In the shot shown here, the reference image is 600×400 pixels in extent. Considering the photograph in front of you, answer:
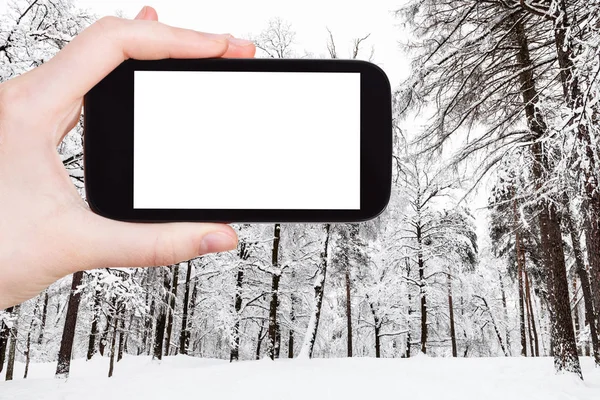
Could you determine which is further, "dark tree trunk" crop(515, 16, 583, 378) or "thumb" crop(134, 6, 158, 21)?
"dark tree trunk" crop(515, 16, 583, 378)

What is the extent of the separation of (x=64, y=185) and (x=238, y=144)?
2.02 feet

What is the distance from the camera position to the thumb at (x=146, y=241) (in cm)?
150

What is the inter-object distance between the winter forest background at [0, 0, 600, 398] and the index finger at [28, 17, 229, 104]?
12.9 ft

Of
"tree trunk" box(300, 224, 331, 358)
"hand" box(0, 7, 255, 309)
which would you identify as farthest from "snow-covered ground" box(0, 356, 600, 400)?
"hand" box(0, 7, 255, 309)

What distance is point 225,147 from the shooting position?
60.4 inches

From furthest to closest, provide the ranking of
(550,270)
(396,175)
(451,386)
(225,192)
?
(396,175)
(451,386)
(550,270)
(225,192)

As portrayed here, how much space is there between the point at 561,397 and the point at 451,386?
2.60 meters

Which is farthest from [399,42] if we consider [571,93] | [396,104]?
[571,93]

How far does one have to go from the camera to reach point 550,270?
876 centimetres

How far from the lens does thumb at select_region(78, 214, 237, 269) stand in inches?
59.1

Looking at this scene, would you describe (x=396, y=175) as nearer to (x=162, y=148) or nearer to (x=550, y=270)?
(x=550, y=270)

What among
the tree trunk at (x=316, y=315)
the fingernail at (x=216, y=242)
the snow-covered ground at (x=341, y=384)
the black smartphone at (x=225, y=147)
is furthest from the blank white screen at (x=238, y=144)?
the tree trunk at (x=316, y=315)

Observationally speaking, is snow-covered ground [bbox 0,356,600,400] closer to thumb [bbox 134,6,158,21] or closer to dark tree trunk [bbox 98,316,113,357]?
dark tree trunk [bbox 98,316,113,357]

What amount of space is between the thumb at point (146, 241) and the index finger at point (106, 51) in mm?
471
